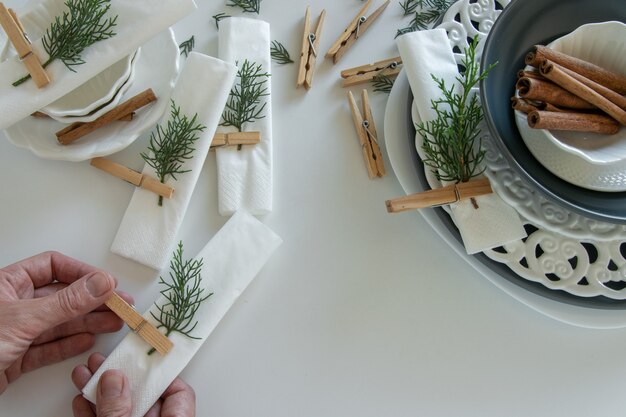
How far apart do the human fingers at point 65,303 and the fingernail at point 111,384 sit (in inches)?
3.8

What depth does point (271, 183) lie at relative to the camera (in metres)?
0.80

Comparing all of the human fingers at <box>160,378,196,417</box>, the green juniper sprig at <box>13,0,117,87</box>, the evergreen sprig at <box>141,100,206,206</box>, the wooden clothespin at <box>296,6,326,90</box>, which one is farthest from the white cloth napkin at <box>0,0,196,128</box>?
the human fingers at <box>160,378,196,417</box>

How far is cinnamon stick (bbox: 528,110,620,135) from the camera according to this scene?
615 millimetres

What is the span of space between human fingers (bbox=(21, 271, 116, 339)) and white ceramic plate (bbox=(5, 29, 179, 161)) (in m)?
0.21

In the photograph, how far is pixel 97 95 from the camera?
797mm

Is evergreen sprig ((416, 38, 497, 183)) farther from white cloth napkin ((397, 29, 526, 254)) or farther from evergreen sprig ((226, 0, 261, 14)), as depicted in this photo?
evergreen sprig ((226, 0, 261, 14))

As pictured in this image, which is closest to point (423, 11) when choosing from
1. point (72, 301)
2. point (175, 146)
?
point (175, 146)

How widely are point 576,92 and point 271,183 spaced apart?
1.52 feet

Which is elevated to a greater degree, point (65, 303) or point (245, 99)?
point (245, 99)

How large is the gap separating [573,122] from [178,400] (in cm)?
66

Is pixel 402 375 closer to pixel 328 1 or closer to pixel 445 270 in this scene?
pixel 445 270

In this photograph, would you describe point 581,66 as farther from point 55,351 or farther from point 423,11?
point 55,351

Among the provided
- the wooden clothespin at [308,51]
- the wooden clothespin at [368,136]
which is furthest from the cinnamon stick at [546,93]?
the wooden clothespin at [308,51]

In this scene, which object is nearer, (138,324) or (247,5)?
(138,324)
